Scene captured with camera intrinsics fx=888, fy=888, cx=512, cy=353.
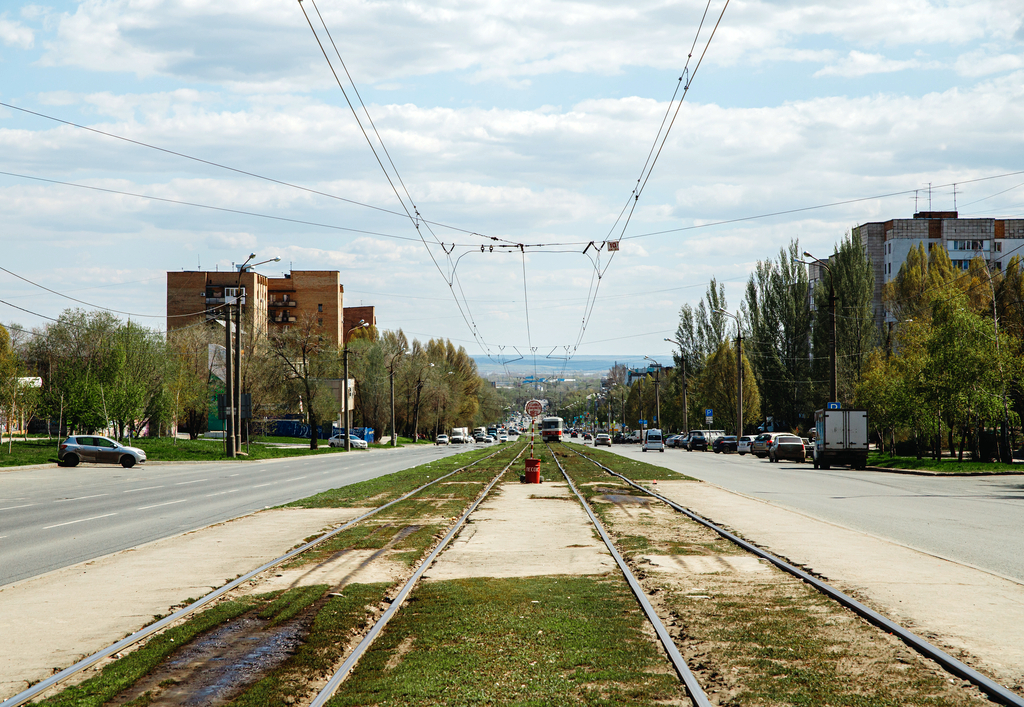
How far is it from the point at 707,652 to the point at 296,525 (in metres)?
10.9

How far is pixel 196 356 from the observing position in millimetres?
77250

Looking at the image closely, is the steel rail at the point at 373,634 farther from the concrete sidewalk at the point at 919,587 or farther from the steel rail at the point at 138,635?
the concrete sidewalk at the point at 919,587

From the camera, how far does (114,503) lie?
→ 2236cm

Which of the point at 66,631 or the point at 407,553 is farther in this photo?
the point at 407,553

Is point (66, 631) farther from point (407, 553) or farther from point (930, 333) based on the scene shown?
point (930, 333)

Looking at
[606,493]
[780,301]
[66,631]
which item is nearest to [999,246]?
[780,301]

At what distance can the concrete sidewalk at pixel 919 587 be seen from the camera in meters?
6.96

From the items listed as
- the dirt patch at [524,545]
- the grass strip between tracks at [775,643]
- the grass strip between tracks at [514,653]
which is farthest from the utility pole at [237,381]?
the grass strip between tracks at [514,653]

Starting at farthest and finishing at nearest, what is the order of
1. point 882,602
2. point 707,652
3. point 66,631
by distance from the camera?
1. point 882,602
2. point 66,631
3. point 707,652

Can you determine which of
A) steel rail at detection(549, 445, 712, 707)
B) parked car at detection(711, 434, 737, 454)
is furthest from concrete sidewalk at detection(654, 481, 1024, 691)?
parked car at detection(711, 434, 737, 454)

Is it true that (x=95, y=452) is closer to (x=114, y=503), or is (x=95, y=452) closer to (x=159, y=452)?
(x=159, y=452)

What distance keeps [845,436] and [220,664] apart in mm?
37940

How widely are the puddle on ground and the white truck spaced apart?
119 feet

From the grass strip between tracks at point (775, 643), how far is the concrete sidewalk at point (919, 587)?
1.40 ft
